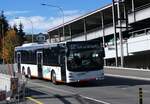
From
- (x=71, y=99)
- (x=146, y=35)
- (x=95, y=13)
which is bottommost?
(x=71, y=99)

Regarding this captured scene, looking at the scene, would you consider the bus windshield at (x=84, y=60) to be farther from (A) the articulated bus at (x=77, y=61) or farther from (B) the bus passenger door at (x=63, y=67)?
(B) the bus passenger door at (x=63, y=67)

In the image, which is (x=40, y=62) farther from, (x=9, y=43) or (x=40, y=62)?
(x=9, y=43)

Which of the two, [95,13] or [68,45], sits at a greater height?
[95,13]

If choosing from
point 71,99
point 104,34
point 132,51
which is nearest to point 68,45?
point 71,99

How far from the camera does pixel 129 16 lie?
60.1 meters

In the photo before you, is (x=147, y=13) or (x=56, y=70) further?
(x=147, y=13)

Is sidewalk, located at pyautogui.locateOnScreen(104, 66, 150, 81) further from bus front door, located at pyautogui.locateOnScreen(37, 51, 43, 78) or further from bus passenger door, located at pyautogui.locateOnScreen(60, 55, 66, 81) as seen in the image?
bus passenger door, located at pyautogui.locateOnScreen(60, 55, 66, 81)

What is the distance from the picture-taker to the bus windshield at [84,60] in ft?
90.9

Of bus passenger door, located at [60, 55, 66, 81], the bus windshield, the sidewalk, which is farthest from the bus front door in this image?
the sidewalk

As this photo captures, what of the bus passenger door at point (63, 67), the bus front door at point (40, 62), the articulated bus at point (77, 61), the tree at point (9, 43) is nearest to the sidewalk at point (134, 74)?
the articulated bus at point (77, 61)

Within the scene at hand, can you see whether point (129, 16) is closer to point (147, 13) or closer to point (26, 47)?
point (147, 13)

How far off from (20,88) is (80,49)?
333 inches

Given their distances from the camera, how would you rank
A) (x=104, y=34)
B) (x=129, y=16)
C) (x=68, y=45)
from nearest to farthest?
(x=68, y=45)
(x=129, y=16)
(x=104, y=34)

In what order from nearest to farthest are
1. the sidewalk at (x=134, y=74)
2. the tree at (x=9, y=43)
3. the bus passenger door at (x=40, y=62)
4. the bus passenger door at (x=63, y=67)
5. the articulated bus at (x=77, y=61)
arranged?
the articulated bus at (x=77, y=61), the bus passenger door at (x=63, y=67), the bus passenger door at (x=40, y=62), the sidewalk at (x=134, y=74), the tree at (x=9, y=43)
